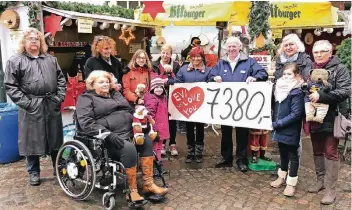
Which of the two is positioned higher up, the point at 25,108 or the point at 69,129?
the point at 25,108

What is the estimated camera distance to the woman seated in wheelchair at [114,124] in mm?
3666

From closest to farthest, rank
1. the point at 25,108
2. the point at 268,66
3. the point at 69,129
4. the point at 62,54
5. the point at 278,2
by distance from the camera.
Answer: the point at 25,108
the point at 268,66
the point at 69,129
the point at 278,2
the point at 62,54

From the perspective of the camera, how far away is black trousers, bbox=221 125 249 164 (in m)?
4.70

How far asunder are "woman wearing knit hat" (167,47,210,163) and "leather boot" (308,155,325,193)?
1662mm

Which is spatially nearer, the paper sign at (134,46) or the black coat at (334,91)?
the black coat at (334,91)

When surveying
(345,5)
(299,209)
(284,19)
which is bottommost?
(299,209)

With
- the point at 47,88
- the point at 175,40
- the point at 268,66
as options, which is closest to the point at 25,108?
the point at 47,88

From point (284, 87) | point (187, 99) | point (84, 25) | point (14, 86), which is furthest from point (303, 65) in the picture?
point (84, 25)

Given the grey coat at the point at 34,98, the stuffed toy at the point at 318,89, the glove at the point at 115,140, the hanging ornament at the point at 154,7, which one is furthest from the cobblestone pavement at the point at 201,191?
the hanging ornament at the point at 154,7

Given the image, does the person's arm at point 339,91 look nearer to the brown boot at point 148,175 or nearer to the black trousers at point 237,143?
the black trousers at point 237,143

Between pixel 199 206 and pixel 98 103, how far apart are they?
1622 mm

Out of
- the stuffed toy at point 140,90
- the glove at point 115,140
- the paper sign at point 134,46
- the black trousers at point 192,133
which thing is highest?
the paper sign at point 134,46

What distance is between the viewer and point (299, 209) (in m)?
3.75

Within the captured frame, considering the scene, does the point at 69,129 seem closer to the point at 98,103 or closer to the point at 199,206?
the point at 98,103
